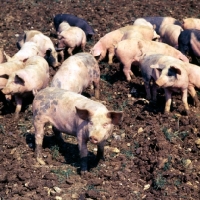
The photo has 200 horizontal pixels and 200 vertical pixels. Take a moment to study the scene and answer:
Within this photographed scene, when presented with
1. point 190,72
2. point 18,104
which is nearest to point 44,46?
point 18,104

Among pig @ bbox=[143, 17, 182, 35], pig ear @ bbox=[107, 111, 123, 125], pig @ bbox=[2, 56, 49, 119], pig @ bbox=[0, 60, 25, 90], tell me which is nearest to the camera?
pig ear @ bbox=[107, 111, 123, 125]

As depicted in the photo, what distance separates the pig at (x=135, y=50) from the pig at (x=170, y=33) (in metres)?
1.37

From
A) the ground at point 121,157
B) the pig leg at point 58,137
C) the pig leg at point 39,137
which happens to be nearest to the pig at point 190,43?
the ground at point 121,157

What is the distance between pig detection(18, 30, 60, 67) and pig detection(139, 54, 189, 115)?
235 centimetres

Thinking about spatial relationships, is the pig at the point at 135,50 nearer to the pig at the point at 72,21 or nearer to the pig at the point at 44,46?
the pig at the point at 44,46

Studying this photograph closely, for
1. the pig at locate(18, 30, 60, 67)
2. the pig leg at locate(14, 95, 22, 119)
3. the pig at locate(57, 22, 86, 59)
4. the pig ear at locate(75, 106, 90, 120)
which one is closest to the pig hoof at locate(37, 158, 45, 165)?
the pig ear at locate(75, 106, 90, 120)

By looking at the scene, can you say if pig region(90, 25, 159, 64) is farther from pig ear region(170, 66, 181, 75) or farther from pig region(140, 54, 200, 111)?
pig ear region(170, 66, 181, 75)

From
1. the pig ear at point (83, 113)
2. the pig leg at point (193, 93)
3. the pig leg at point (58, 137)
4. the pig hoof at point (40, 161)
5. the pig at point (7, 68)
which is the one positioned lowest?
the pig hoof at point (40, 161)

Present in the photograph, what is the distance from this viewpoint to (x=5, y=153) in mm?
5824

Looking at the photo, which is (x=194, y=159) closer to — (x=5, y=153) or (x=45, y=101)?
(x=45, y=101)

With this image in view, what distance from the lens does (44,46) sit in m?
9.03

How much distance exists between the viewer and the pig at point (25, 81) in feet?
22.2

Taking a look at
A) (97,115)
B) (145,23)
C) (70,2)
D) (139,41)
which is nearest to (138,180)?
(97,115)

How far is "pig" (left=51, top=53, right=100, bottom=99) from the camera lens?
651 cm
